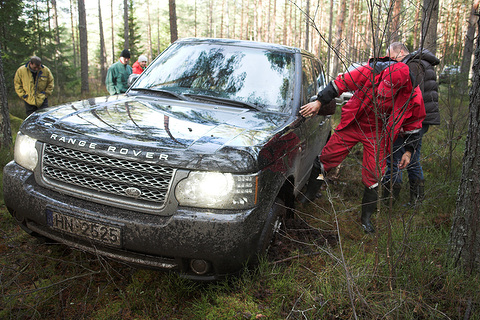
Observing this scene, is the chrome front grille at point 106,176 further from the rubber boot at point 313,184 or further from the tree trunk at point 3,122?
the tree trunk at point 3,122

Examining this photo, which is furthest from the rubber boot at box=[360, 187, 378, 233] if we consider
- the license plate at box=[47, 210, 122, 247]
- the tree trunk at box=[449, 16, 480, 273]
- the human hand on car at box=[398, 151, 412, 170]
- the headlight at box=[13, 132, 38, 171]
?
the headlight at box=[13, 132, 38, 171]

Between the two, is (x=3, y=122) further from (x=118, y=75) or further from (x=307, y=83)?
(x=307, y=83)

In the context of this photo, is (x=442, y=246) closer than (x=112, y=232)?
No

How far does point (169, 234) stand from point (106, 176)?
543mm

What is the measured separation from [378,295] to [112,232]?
171cm

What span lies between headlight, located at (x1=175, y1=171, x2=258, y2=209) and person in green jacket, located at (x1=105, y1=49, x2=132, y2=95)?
24.3 feet

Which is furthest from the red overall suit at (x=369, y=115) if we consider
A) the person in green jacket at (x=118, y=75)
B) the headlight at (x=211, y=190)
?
the person in green jacket at (x=118, y=75)

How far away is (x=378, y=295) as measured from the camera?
7.34 feet

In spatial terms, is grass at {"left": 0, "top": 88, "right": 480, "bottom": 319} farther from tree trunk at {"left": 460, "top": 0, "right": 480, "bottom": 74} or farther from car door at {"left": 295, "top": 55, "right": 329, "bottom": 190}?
tree trunk at {"left": 460, "top": 0, "right": 480, "bottom": 74}

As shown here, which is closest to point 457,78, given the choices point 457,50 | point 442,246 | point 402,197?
point 457,50

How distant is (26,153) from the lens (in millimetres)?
2461

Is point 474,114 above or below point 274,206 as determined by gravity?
above

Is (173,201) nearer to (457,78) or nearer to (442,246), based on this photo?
(442,246)

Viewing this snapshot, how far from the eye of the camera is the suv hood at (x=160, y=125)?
216 cm
